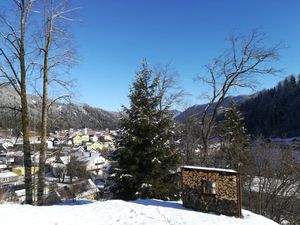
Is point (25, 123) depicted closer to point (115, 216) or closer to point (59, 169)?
point (115, 216)

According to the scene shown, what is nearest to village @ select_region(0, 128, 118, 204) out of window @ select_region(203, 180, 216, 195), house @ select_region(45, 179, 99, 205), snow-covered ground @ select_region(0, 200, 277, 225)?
house @ select_region(45, 179, 99, 205)

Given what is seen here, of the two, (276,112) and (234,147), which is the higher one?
(276,112)

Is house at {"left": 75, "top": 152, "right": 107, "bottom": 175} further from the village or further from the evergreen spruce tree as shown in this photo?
the evergreen spruce tree

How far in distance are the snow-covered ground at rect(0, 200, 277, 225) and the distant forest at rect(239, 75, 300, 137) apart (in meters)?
71.5

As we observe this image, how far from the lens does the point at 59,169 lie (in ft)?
153

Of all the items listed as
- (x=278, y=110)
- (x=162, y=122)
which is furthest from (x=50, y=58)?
(x=278, y=110)

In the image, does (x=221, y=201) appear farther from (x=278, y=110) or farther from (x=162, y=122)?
(x=278, y=110)

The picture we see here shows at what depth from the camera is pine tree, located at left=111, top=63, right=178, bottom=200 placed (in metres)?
13.3

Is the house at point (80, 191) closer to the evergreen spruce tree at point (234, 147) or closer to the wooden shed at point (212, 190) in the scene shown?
the evergreen spruce tree at point (234, 147)

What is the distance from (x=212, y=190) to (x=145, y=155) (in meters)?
4.22

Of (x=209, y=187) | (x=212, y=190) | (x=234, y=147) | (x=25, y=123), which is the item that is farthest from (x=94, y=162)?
(x=212, y=190)

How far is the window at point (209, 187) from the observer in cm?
1031

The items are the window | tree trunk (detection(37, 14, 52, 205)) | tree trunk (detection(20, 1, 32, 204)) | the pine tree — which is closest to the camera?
the window

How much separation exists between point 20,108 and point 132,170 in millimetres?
5518
